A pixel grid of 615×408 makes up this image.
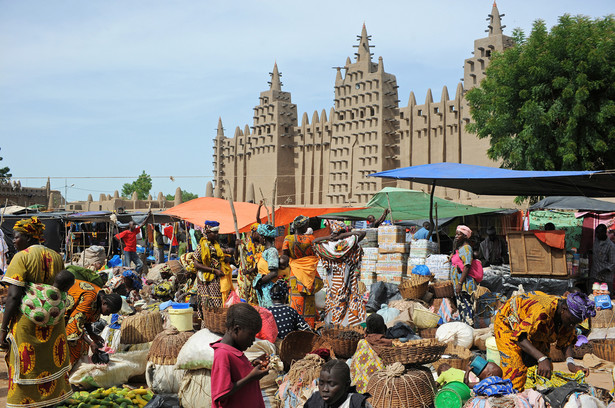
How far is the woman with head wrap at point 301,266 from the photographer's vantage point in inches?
313

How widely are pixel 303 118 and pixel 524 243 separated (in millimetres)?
32364

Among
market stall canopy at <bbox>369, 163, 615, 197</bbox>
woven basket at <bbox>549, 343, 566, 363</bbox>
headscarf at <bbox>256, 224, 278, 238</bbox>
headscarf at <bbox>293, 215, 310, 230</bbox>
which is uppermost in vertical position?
market stall canopy at <bbox>369, 163, 615, 197</bbox>

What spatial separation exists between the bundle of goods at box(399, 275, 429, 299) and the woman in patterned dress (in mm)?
5146

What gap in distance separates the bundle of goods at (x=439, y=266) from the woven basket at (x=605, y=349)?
3.03m

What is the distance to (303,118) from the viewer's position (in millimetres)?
42031

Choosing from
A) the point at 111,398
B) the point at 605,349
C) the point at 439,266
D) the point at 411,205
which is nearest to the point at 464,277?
the point at 605,349

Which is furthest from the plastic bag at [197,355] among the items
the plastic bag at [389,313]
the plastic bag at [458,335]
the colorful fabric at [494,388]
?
the plastic bag at [389,313]

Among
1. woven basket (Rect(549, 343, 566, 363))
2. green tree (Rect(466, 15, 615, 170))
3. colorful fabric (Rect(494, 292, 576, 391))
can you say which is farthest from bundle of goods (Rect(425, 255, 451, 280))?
green tree (Rect(466, 15, 615, 170))

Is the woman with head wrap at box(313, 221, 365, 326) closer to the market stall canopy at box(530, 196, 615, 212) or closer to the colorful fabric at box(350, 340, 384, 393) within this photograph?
the colorful fabric at box(350, 340, 384, 393)

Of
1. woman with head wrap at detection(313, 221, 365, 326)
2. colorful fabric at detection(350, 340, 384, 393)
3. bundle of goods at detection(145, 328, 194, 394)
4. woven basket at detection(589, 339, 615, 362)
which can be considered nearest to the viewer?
colorful fabric at detection(350, 340, 384, 393)

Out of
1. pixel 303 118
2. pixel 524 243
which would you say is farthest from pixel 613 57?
pixel 303 118

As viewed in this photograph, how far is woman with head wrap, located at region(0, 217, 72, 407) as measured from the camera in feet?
13.6

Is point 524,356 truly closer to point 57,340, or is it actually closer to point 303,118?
point 57,340

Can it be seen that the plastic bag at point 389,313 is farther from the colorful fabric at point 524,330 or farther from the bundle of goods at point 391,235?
the colorful fabric at point 524,330
